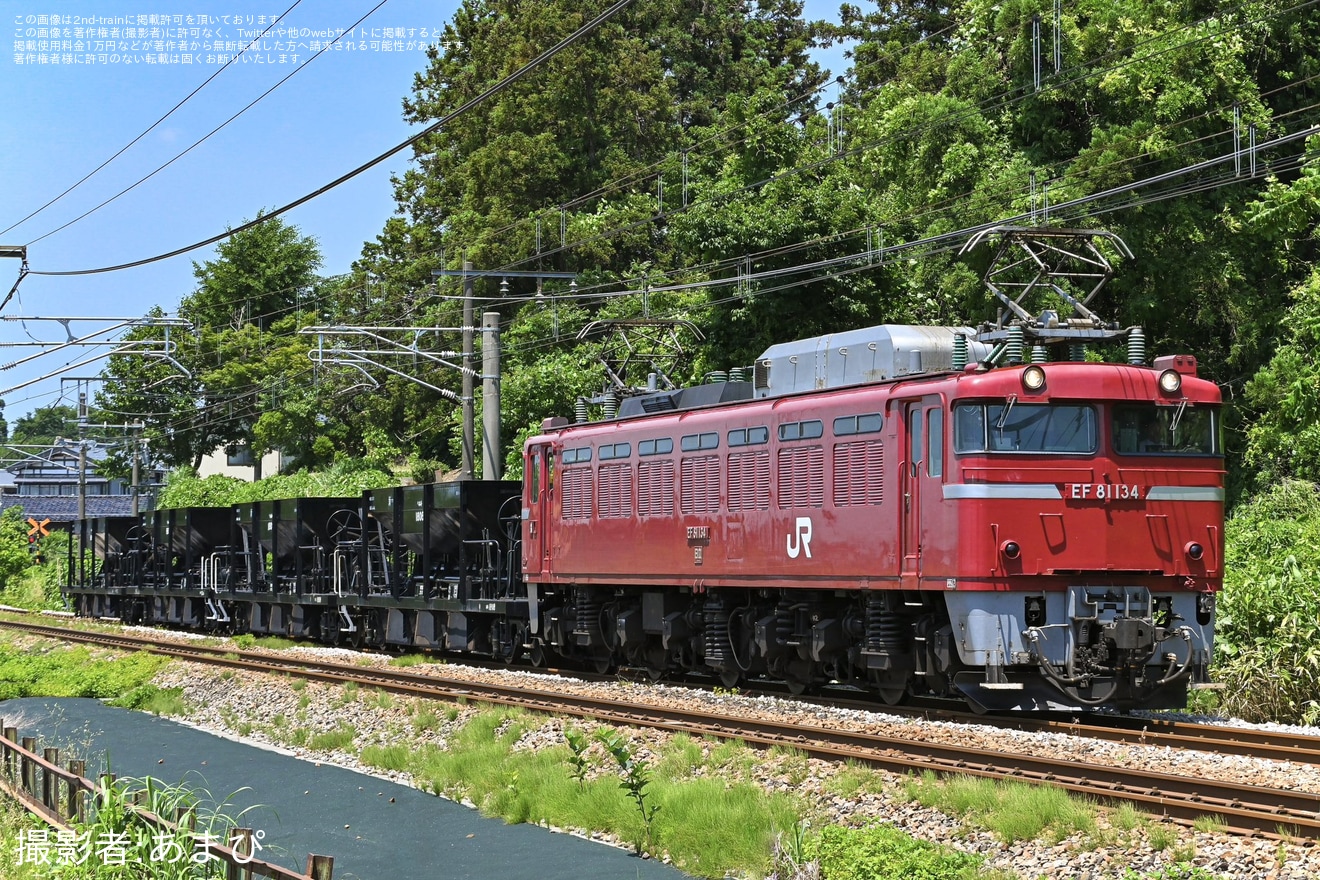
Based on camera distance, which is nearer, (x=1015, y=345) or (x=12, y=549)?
(x=1015, y=345)

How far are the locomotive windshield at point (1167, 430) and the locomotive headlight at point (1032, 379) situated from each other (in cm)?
95

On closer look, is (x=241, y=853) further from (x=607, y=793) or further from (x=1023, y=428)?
(x=1023, y=428)

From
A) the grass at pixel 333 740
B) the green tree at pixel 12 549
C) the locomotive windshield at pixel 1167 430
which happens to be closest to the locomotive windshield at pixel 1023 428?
the locomotive windshield at pixel 1167 430

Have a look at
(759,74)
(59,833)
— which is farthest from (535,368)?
(59,833)

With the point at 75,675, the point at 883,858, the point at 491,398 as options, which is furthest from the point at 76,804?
the point at 491,398

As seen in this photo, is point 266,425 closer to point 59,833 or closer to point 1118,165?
point 1118,165

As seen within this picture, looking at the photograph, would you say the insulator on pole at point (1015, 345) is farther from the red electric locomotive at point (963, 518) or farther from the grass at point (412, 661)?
the grass at point (412, 661)

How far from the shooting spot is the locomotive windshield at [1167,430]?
16.7 m

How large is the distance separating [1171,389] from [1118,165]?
1485 cm

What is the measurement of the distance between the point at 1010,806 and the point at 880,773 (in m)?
1.91

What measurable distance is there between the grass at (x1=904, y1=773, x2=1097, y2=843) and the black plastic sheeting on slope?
2.09 meters

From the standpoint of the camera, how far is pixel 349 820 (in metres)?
14.0

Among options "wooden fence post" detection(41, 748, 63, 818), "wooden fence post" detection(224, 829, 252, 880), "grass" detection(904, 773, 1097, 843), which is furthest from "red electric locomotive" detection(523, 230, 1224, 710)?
"wooden fence post" detection(224, 829, 252, 880)

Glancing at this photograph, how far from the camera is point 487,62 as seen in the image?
6069 cm
